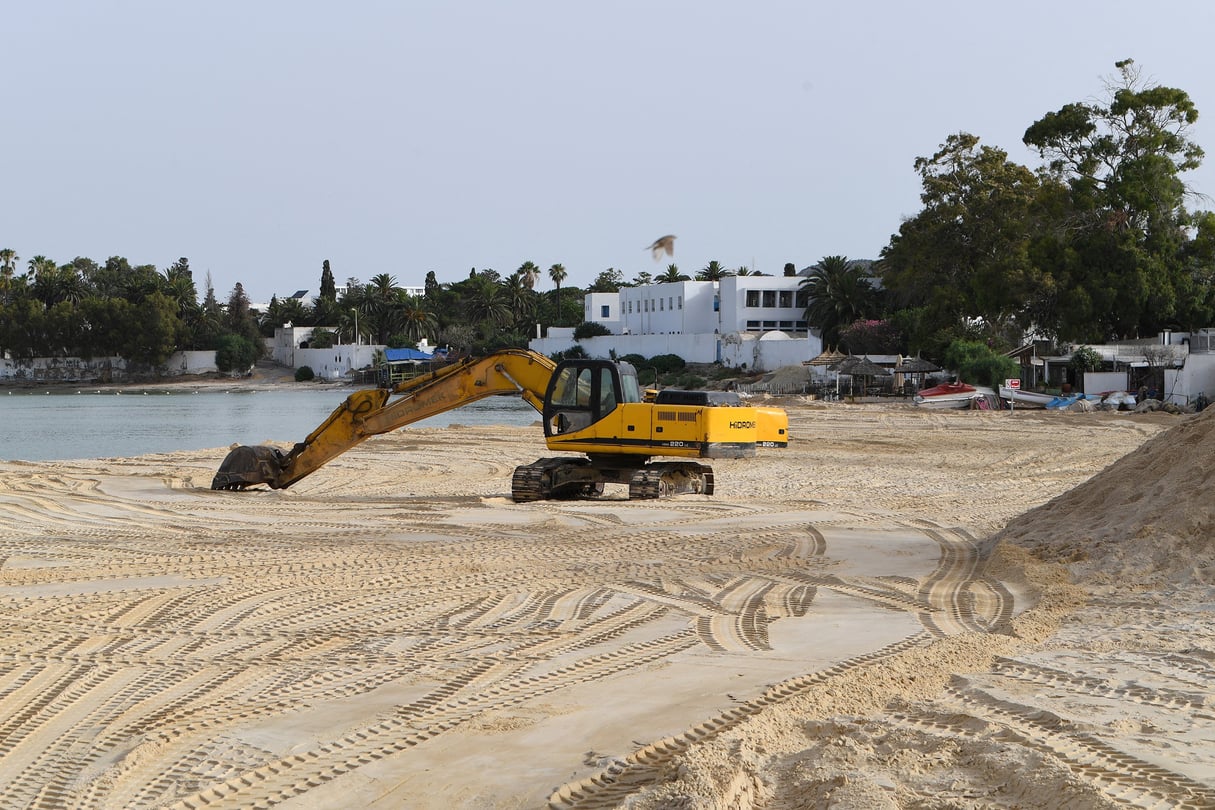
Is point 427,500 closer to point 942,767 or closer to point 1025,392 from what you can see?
point 942,767

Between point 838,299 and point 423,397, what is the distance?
61317 millimetres

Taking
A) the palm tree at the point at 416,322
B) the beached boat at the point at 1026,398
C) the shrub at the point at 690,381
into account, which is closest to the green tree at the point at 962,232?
the beached boat at the point at 1026,398

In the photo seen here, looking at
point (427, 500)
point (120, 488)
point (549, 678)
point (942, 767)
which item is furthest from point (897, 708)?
point (120, 488)

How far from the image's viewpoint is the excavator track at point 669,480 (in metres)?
17.2

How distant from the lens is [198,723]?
6.33m

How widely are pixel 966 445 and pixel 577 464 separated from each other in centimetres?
1561

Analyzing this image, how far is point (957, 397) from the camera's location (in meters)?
46.3

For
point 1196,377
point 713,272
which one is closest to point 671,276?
point 713,272

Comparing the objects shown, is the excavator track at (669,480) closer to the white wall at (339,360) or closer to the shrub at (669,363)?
the shrub at (669,363)

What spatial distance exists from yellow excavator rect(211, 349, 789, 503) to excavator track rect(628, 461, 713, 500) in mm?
15

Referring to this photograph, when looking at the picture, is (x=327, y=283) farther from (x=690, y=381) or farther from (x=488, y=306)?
(x=690, y=381)

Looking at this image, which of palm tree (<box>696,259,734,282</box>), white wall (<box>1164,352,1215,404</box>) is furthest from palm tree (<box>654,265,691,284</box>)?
white wall (<box>1164,352,1215,404</box>)

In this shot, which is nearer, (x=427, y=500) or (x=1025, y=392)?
(x=427, y=500)

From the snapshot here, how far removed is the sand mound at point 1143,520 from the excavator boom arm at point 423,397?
733 cm
